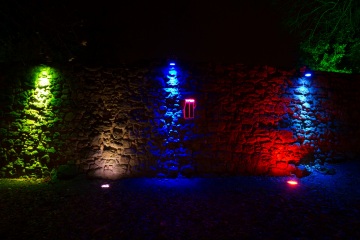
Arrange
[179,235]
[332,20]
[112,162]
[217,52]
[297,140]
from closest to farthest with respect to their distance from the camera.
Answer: [179,235] → [112,162] → [297,140] → [332,20] → [217,52]

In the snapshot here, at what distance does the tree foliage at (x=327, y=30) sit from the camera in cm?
767

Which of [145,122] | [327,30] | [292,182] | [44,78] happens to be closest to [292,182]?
[292,182]

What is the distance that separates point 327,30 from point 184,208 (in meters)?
8.04

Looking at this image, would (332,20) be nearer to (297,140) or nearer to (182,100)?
(297,140)

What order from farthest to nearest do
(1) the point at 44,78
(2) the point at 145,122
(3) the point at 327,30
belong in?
(3) the point at 327,30, (1) the point at 44,78, (2) the point at 145,122

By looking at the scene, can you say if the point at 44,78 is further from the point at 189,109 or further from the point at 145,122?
the point at 189,109

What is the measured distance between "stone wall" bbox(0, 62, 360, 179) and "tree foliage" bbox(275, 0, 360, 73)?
3125mm

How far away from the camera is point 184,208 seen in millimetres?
4176

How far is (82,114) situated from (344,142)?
709cm

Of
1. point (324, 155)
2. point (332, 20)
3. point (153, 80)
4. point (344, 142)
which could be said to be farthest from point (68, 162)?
point (332, 20)

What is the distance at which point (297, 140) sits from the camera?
6660 millimetres

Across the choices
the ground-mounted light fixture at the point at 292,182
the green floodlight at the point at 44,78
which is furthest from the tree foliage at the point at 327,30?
the green floodlight at the point at 44,78

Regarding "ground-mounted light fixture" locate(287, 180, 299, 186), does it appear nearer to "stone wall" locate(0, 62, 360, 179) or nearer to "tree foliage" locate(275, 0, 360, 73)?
"stone wall" locate(0, 62, 360, 179)

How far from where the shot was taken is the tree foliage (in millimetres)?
7667
